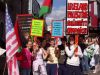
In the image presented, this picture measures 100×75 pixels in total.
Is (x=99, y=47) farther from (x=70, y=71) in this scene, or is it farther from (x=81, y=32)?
(x=70, y=71)

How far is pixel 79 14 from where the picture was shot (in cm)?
1658

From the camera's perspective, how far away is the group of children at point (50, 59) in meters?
14.2

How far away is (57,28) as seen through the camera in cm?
1652

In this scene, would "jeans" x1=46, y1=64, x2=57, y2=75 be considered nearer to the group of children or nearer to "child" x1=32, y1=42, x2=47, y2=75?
the group of children

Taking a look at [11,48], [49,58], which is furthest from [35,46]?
[11,48]

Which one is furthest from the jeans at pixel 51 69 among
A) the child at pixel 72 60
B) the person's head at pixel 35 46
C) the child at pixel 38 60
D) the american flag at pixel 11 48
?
the american flag at pixel 11 48

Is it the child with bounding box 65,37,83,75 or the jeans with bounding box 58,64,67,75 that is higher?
the child with bounding box 65,37,83,75

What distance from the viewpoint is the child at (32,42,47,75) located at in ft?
46.8

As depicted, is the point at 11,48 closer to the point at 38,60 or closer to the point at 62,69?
the point at 38,60

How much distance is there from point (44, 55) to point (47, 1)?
11.0ft

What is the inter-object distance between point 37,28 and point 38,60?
61.6 inches

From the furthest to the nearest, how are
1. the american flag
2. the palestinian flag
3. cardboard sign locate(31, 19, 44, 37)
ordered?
the palestinian flag, cardboard sign locate(31, 19, 44, 37), the american flag

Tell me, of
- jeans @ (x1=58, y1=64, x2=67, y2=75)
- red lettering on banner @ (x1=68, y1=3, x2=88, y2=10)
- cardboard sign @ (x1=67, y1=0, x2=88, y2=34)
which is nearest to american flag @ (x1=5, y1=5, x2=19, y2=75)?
jeans @ (x1=58, y1=64, x2=67, y2=75)

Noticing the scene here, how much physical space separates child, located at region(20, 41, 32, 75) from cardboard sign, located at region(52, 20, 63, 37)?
2.16m
